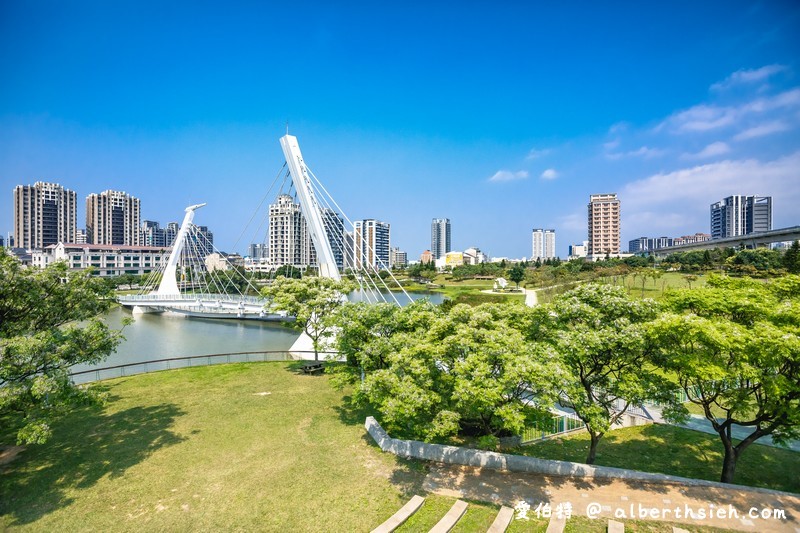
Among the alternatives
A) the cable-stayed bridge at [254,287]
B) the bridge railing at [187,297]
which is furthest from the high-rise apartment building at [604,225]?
the bridge railing at [187,297]

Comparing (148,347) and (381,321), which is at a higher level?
(381,321)

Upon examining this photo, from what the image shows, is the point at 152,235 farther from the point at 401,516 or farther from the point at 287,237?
the point at 401,516

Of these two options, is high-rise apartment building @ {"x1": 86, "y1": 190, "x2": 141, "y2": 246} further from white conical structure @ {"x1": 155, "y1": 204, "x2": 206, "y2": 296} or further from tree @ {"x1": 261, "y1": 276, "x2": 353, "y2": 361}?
tree @ {"x1": 261, "y1": 276, "x2": 353, "y2": 361}

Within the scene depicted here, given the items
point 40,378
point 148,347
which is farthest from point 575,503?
point 148,347

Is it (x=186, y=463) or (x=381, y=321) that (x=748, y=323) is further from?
(x=186, y=463)

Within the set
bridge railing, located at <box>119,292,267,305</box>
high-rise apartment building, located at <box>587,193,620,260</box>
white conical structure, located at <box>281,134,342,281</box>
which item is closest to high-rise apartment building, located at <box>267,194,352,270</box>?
bridge railing, located at <box>119,292,267,305</box>
